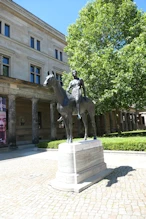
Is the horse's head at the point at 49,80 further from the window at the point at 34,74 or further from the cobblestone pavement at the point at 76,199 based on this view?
the window at the point at 34,74

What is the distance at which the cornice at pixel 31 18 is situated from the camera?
64.2 feet

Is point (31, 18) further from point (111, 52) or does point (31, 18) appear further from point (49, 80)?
point (49, 80)

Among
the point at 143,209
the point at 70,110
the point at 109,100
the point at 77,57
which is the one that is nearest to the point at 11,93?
the point at 77,57

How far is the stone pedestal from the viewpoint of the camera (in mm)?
5918

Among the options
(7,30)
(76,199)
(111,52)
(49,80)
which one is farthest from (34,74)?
(76,199)

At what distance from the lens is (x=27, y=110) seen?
25188 mm

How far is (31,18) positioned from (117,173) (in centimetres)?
2169

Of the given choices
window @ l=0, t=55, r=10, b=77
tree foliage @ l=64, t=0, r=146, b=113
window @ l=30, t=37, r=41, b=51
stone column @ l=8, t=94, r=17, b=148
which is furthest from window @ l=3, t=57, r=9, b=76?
tree foliage @ l=64, t=0, r=146, b=113

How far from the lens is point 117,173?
24.3ft

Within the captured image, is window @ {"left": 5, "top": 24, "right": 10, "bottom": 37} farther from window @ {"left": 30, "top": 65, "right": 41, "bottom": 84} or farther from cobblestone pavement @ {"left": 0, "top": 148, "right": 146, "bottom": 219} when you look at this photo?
cobblestone pavement @ {"left": 0, "top": 148, "right": 146, "bottom": 219}

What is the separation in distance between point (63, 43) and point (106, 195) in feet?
86.8

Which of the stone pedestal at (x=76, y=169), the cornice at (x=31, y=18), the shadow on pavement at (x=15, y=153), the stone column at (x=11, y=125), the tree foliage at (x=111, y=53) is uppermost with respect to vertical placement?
the cornice at (x=31, y=18)

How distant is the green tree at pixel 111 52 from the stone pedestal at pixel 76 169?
32.1ft

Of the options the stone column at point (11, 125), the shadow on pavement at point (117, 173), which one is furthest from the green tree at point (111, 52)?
the shadow on pavement at point (117, 173)
